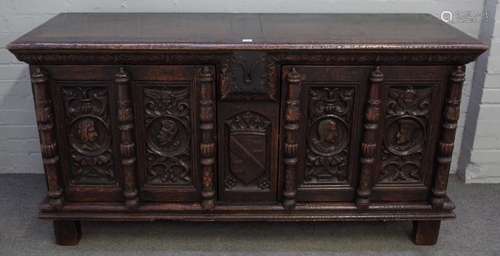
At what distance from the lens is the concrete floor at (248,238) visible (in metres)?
2.15

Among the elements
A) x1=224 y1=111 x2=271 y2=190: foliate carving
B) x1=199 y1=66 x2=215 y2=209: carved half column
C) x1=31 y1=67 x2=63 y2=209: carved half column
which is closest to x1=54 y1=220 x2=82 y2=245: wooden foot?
x1=31 y1=67 x2=63 y2=209: carved half column

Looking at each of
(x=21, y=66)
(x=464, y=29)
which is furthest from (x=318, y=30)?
(x=21, y=66)

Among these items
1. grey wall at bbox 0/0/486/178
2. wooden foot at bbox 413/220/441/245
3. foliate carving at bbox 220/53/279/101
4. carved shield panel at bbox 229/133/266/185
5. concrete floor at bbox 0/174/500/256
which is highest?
grey wall at bbox 0/0/486/178

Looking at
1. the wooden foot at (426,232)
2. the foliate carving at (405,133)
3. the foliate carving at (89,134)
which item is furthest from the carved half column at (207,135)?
the wooden foot at (426,232)

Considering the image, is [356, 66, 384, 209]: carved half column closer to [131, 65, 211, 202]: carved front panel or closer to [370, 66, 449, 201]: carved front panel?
[370, 66, 449, 201]: carved front panel

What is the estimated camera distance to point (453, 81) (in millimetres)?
1897

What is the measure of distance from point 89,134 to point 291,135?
747mm

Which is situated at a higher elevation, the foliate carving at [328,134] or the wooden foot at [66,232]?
the foliate carving at [328,134]

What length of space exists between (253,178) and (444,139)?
0.73 metres

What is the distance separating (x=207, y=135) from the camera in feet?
6.44

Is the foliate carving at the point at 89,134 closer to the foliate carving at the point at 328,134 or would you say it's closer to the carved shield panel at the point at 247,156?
the carved shield panel at the point at 247,156

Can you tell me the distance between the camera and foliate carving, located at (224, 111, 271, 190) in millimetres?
1971

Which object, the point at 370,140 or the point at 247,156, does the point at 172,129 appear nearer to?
the point at 247,156

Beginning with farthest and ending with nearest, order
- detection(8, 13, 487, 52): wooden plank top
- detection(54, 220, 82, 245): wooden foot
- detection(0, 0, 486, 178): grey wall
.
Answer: detection(0, 0, 486, 178): grey wall
detection(54, 220, 82, 245): wooden foot
detection(8, 13, 487, 52): wooden plank top
